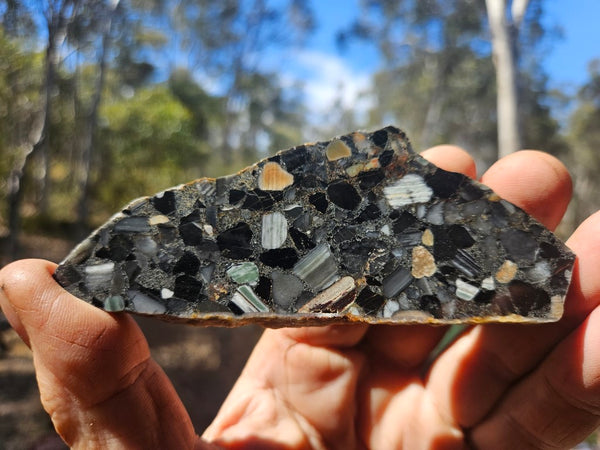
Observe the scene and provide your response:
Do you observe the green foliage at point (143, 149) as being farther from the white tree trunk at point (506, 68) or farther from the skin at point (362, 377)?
the skin at point (362, 377)

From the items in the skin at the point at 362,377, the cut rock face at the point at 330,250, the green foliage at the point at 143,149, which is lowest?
the green foliage at the point at 143,149

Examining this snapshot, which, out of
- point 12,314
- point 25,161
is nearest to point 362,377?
point 12,314

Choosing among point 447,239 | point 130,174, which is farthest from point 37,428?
point 130,174

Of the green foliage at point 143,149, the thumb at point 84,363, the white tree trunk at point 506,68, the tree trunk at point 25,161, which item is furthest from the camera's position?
the green foliage at point 143,149

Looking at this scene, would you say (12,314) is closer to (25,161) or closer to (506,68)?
(25,161)

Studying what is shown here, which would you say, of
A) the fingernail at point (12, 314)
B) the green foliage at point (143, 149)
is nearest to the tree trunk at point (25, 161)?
the fingernail at point (12, 314)

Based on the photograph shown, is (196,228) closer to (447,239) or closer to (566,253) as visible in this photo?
(447,239)

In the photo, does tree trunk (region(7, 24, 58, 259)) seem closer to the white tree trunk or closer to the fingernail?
the fingernail
